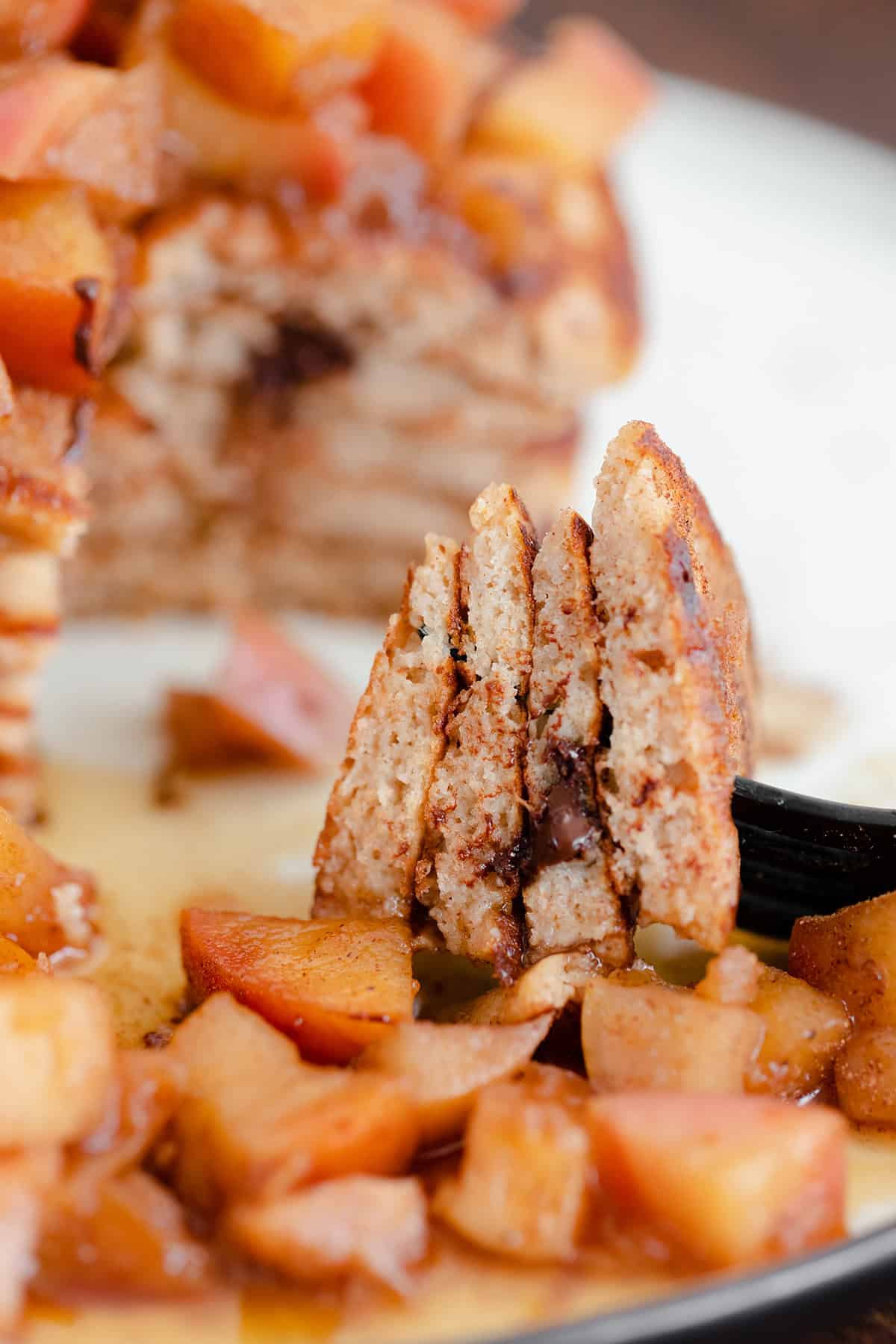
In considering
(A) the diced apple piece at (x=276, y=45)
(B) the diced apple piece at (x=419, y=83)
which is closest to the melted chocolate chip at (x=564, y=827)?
(A) the diced apple piece at (x=276, y=45)

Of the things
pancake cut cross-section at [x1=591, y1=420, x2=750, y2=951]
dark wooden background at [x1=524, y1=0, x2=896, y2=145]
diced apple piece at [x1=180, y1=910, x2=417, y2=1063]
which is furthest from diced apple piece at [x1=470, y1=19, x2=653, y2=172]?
diced apple piece at [x1=180, y1=910, x2=417, y2=1063]

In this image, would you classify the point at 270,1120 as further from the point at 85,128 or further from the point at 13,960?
the point at 85,128

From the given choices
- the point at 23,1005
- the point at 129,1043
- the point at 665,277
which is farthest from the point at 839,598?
the point at 23,1005

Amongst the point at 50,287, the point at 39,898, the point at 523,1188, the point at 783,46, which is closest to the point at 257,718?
the point at 39,898

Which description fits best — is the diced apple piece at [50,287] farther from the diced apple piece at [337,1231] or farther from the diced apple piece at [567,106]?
the diced apple piece at [337,1231]

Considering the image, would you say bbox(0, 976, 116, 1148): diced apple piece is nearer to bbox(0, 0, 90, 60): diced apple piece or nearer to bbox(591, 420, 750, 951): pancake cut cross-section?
bbox(591, 420, 750, 951): pancake cut cross-section
